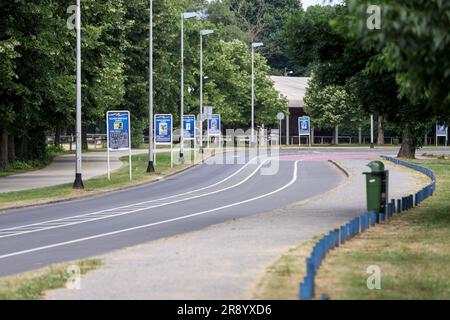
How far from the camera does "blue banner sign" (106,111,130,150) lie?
134ft

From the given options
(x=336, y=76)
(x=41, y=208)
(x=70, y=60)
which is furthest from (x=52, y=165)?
(x=336, y=76)

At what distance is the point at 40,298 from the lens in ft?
37.9

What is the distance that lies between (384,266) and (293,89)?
102 m

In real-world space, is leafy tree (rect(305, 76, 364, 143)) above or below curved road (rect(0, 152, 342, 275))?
above

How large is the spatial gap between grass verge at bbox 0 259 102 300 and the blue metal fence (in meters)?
3.25

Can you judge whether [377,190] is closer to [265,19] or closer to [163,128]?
[163,128]

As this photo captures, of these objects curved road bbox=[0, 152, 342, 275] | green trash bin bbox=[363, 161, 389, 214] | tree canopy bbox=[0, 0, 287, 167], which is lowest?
curved road bbox=[0, 152, 342, 275]

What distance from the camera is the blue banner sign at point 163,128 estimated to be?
161 feet

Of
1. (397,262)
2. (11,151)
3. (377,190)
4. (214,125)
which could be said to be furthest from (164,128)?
(397,262)

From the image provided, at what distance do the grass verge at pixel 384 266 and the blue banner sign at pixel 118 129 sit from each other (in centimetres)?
2183

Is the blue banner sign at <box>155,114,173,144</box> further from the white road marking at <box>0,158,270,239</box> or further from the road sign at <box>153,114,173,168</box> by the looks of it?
the white road marking at <box>0,158,270,239</box>

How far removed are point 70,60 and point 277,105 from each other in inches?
2272

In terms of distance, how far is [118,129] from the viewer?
41.0m

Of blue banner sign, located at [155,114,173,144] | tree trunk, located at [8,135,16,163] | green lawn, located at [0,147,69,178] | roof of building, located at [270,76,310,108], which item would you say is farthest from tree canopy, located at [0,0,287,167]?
roof of building, located at [270,76,310,108]
